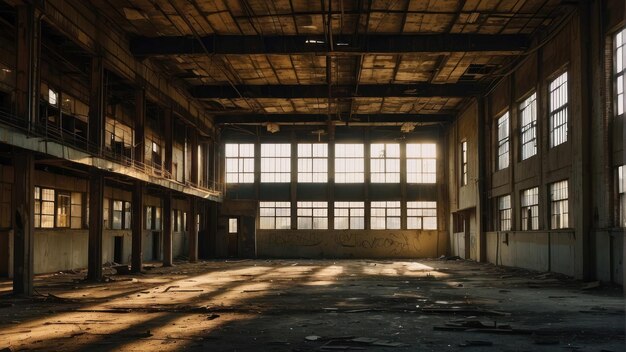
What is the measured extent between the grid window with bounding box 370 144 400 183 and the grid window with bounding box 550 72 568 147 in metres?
20.1

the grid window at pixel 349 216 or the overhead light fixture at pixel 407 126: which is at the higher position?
the overhead light fixture at pixel 407 126

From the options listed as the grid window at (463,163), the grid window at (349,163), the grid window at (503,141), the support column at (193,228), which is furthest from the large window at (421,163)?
the support column at (193,228)

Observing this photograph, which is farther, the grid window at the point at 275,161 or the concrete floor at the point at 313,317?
the grid window at the point at 275,161

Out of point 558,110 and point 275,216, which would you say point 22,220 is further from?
point 275,216

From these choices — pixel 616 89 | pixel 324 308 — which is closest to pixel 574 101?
pixel 616 89

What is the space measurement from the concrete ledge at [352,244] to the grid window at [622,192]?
80.6 feet

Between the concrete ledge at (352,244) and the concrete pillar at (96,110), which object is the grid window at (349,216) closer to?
the concrete ledge at (352,244)

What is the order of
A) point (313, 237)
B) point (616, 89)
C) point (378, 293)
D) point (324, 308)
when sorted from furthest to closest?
point (313, 237) → point (616, 89) → point (378, 293) → point (324, 308)

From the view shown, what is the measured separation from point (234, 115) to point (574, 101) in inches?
906

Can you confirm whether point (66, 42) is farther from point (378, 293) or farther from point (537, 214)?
point (537, 214)

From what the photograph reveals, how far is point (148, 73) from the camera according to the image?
27.0 m

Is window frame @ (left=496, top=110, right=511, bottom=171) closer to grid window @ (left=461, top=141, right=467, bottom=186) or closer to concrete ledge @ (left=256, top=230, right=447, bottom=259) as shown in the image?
grid window @ (left=461, top=141, right=467, bottom=186)

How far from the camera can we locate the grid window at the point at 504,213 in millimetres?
29891

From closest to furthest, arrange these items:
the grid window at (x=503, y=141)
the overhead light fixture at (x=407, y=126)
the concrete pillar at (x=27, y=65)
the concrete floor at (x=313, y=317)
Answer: the concrete floor at (x=313, y=317) < the concrete pillar at (x=27, y=65) < the grid window at (x=503, y=141) < the overhead light fixture at (x=407, y=126)
